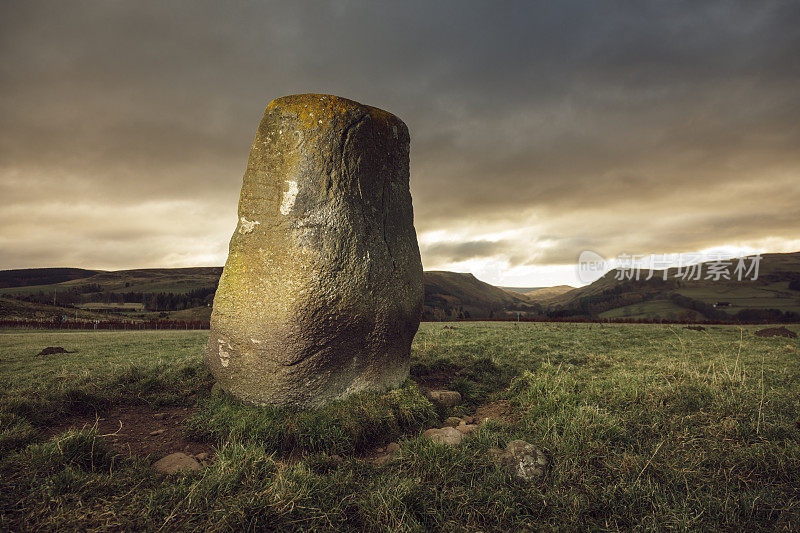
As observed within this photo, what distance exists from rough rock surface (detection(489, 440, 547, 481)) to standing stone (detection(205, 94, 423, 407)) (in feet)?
9.47

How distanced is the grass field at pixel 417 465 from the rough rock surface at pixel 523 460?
0.40 ft

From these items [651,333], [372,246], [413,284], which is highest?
[372,246]

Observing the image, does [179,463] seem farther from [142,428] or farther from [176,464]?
[142,428]

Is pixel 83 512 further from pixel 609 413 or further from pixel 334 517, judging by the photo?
pixel 609 413

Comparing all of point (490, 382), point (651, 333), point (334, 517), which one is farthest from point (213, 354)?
point (651, 333)

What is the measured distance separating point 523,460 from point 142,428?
552 cm

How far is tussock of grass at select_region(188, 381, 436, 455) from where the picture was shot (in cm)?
499

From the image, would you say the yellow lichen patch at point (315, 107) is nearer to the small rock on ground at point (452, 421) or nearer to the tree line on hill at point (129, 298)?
the small rock on ground at point (452, 421)

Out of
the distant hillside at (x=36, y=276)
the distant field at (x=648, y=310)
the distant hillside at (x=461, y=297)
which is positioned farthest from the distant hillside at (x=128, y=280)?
the distant field at (x=648, y=310)

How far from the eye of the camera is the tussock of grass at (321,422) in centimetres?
499

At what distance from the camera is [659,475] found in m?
3.97

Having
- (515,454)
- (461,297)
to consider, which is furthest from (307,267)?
(461,297)

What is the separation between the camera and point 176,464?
4297mm

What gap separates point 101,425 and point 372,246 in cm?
500
